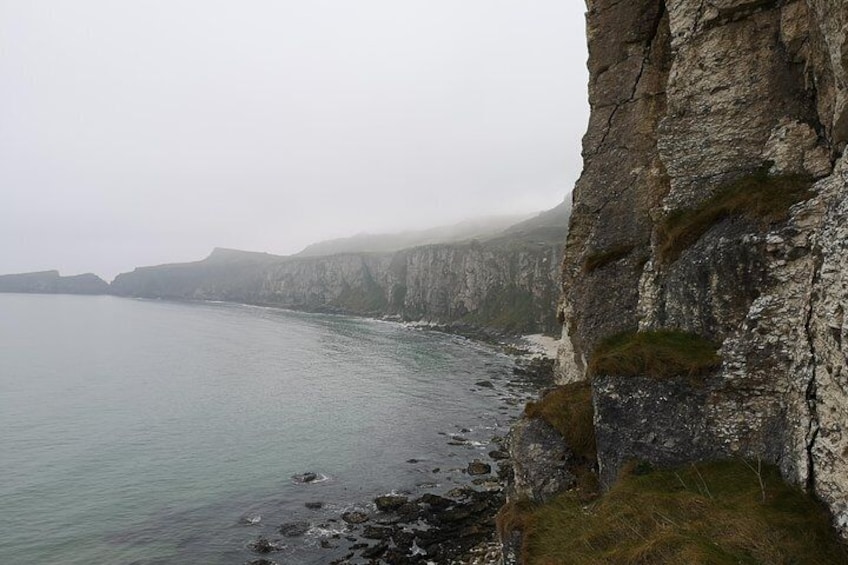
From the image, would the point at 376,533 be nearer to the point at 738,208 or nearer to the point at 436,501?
the point at 436,501

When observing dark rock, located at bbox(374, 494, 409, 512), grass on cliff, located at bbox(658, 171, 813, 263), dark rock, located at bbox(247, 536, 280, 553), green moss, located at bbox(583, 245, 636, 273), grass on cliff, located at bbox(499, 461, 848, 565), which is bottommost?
dark rock, located at bbox(374, 494, 409, 512)

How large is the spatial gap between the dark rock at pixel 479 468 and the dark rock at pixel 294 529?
14959 millimetres

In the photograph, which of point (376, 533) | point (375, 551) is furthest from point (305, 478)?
point (375, 551)

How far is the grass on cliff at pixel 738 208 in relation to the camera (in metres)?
18.8

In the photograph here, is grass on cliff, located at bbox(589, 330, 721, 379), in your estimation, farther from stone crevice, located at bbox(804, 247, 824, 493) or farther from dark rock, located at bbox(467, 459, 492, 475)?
dark rock, located at bbox(467, 459, 492, 475)

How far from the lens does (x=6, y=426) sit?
173 ft

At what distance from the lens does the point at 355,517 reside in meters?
34.1

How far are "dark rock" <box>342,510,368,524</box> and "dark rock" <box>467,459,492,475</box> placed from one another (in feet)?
36.5

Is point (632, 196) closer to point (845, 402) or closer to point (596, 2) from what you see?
point (596, 2)

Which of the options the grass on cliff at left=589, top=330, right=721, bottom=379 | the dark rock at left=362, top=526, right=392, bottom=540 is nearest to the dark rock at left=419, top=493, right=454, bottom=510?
the dark rock at left=362, top=526, right=392, bottom=540

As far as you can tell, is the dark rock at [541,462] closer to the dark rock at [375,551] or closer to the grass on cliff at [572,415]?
the grass on cliff at [572,415]

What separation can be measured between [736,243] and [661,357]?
5.53m

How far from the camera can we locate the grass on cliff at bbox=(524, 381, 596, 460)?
24203 mm

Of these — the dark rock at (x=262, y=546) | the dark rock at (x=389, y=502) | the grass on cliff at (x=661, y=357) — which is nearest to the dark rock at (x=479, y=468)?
the dark rock at (x=389, y=502)
